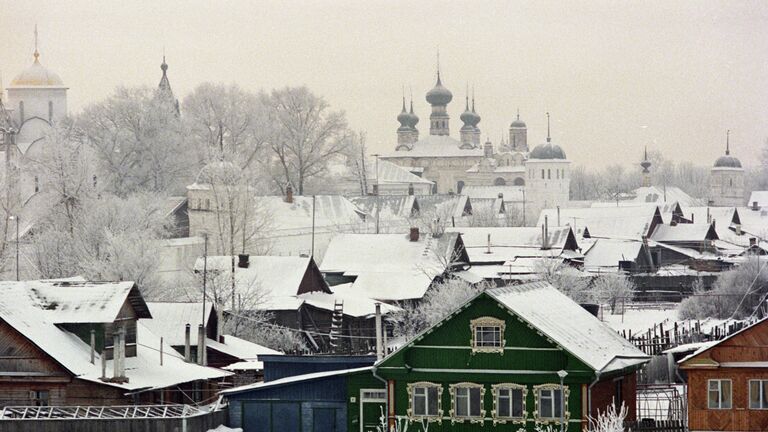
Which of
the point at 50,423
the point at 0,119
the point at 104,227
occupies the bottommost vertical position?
the point at 50,423

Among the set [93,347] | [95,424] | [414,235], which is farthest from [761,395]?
[414,235]

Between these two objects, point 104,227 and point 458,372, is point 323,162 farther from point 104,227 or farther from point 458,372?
point 458,372

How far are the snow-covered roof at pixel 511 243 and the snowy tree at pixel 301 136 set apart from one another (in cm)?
2777

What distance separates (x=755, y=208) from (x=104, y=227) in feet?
145

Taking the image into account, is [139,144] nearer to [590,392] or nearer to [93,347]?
[93,347]

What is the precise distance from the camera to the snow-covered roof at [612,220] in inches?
3066

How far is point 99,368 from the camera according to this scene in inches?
1277

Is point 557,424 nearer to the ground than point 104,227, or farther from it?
nearer to the ground

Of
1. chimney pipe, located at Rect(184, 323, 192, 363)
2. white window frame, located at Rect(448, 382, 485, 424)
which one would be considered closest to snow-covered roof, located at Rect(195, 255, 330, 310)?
chimney pipe, located at Rect(184, 323, 192, 363)

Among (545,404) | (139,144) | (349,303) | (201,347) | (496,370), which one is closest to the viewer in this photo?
(545,404)

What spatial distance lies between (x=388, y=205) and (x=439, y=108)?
64808mm

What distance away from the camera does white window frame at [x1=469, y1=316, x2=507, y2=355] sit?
96.7ft

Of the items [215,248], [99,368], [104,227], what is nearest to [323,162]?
[215,248]

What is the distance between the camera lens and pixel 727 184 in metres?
118
